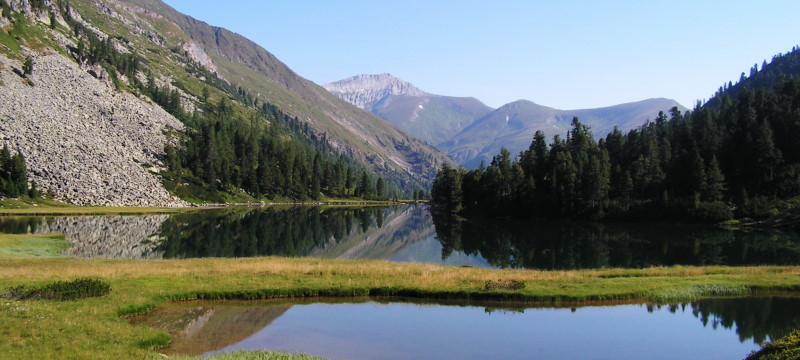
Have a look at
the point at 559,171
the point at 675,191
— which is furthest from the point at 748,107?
the point at 559,171

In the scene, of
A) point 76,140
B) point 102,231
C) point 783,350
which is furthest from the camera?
point 76,140

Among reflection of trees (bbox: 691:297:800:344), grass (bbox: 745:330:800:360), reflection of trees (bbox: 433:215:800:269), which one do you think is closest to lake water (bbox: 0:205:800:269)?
reflection of trees (bbox: 433:215:800:269)

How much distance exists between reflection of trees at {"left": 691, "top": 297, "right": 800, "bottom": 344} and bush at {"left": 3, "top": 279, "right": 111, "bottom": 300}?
4029cm

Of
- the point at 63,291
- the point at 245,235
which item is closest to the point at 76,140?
the point at 245,235

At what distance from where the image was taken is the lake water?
69500 mm

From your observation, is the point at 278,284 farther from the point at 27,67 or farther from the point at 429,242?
the point at 27,67

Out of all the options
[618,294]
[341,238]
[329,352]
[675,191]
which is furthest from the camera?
[675,191]

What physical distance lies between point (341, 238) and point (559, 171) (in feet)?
246

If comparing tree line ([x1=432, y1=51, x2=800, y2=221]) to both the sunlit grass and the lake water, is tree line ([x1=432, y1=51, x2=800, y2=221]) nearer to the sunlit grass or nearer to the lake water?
the lake water

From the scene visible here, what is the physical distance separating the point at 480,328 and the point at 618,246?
2354 inches

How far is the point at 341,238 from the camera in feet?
329

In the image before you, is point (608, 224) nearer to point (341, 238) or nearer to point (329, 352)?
point (341, 238)

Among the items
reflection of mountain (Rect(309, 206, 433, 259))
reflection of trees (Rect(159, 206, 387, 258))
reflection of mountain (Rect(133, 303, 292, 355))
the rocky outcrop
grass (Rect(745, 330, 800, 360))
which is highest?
the rocky outcrop

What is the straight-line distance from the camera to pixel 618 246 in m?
84.6
